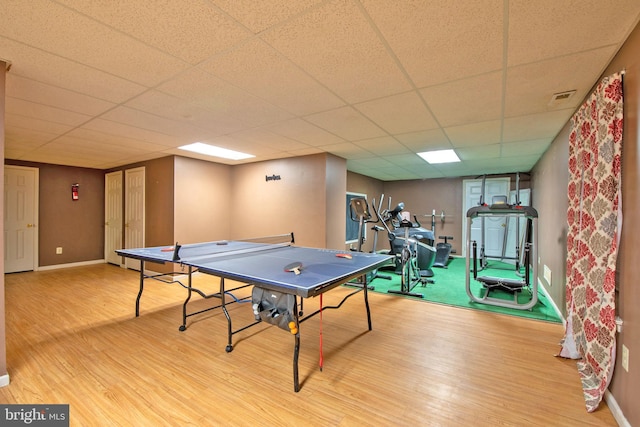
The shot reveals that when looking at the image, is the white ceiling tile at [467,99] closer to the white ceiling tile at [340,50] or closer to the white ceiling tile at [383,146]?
the white ceiling tile at [340,50]

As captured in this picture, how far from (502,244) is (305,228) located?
16.9 ft

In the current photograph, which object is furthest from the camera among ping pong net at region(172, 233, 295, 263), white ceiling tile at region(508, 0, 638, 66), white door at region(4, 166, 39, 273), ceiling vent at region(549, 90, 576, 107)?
white door at region(4, 166, 39, 273)

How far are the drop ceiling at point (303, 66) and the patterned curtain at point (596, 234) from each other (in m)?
0.33

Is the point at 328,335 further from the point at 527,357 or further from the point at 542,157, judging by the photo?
the point at 542,157

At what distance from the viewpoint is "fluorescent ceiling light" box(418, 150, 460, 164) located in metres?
4.59

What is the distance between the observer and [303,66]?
191cm

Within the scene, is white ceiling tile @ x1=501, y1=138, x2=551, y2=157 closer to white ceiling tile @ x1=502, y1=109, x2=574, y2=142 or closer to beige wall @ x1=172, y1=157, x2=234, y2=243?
white ceiling tile @ x1=502, y1=109, x2=574, y2=142

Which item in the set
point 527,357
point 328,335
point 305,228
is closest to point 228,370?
point 328,335

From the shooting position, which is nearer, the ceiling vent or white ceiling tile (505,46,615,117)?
white ceiling tile (505,46,615,117)

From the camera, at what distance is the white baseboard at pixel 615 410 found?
1.58 m

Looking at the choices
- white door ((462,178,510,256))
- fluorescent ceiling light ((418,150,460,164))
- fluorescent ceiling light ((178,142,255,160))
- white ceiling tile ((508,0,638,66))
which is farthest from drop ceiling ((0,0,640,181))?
white door ((462,178,510,256))

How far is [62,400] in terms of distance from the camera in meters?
1.82

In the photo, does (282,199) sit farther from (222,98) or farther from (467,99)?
(467,99)

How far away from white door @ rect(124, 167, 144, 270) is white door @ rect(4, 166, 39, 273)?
161cm
